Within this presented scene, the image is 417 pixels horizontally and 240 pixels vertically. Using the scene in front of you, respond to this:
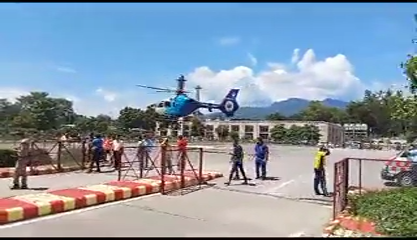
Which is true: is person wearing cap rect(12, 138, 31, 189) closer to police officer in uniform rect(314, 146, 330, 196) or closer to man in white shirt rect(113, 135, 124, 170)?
man in white shirt rect(113, 135, 124, 170)

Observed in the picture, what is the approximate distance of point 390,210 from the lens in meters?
12.7

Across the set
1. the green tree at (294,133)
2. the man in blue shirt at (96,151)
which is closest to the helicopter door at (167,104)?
the green tree at (294,133)

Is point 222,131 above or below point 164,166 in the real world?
above

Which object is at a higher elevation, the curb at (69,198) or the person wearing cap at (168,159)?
the person wearing cap at (168,159)

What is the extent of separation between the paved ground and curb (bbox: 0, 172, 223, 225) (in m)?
0.33

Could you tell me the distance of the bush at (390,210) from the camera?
438 inches

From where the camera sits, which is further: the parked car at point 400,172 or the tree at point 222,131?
the tree at point 222,131

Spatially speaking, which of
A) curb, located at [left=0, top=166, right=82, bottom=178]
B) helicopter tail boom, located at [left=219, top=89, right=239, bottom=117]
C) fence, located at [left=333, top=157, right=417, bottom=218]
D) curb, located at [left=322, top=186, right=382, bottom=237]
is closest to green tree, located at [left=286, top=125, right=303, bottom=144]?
helicopter tail boom, located at [left=219, top=89, right=239, bottom=117]

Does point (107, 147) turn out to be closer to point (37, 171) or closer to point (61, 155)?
point (61, 155)

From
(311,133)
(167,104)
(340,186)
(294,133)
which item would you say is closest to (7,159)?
(340,186)

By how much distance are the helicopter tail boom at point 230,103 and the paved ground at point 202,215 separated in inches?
2638

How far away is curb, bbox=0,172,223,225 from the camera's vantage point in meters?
11.5

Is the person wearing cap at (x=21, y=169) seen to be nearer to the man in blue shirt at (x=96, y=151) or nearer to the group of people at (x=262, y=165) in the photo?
the man in blue shirt at (x=96, y=151)

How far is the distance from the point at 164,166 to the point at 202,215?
463 centimetres
